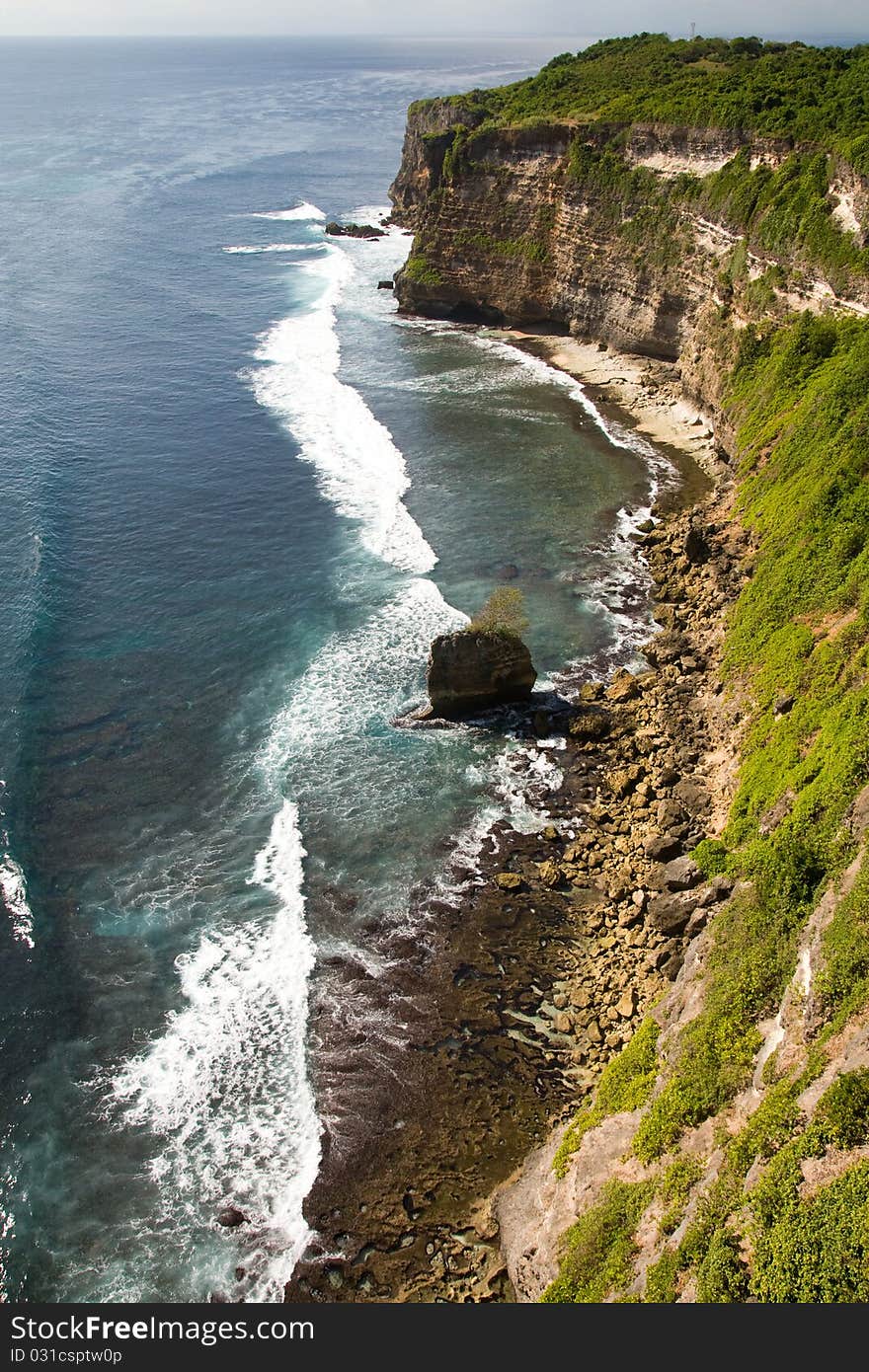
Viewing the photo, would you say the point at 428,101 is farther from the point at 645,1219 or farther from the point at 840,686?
the point at 645,1219

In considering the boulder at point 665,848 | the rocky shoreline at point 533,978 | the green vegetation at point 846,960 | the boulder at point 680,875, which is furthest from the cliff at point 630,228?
the green vegetation at point 846,960

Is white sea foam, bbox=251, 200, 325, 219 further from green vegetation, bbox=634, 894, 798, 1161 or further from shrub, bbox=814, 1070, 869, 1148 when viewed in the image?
shrub, bbox=814, 1070, 869, 1148

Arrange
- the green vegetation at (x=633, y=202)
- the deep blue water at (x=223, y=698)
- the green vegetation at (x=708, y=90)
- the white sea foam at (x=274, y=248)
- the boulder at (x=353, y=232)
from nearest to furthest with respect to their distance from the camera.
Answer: the deep blue water at (x=223, y=698), the green vegetation at (x=708, y=90), the green vegetation at (x=633, y=202), the white sea foam at (x=274, y=248), the boulder at (x=353, y=232)

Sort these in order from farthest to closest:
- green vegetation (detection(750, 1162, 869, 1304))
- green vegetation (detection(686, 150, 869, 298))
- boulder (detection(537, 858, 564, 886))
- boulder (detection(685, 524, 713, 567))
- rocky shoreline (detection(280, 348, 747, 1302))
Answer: green vegetation (detection(686, 150, 869, 298)) < boulder (detection(685, 524, 713, 567)) < boulder (detection(537, 858, 564, 886)) < rocky shoreline (detection(280, 348, 747, 1302)) < green vegetation (detection(750, 1162, 869, 1304))

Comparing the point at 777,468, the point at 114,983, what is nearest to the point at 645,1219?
the point at 114,983

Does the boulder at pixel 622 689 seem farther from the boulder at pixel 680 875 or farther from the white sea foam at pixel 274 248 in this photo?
the white sea foam at pixel 274 248

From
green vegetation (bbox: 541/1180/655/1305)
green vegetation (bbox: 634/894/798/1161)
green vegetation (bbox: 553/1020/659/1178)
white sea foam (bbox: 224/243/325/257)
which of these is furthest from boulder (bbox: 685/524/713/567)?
white sea foam (bbox: 224/243/325/257)
